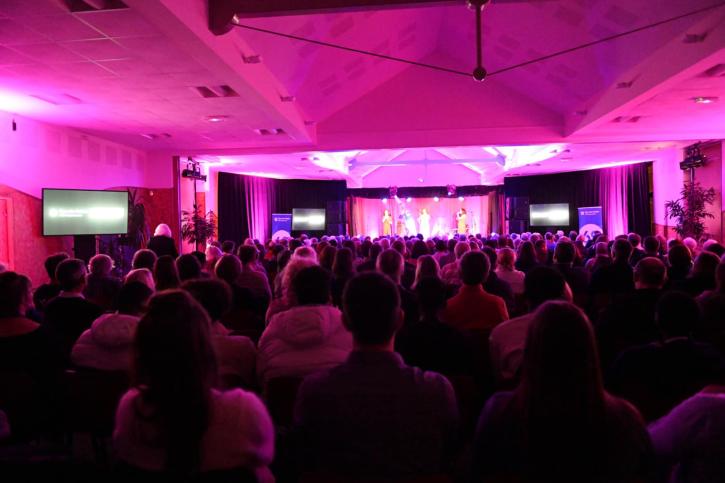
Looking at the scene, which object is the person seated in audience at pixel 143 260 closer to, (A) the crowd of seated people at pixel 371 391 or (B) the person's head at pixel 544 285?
(A) the crowd of seated people at pixel 371 391

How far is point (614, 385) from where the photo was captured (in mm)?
2314

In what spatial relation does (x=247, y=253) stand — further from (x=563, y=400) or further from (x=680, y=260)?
(x=563, y=400)

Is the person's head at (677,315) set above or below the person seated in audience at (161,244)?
below

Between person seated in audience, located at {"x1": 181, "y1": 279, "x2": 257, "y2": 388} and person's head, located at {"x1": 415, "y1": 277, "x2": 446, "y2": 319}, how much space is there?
37.2 inches

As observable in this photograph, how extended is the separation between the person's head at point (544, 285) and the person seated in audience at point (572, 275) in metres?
2.58

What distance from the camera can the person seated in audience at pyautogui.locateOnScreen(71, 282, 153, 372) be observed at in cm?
284

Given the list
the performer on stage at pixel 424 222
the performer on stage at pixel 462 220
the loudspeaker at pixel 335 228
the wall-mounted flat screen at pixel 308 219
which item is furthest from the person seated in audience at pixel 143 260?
the performer on stage at pixel 424 222

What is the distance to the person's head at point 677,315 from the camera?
7.45 ft

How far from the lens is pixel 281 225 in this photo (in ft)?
62.8

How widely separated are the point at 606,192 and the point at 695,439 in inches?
707

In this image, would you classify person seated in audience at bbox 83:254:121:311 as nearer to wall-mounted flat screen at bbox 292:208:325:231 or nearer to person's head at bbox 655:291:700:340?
person's head at bbox 655:291:700:340

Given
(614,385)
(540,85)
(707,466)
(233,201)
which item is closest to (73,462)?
(707,466)

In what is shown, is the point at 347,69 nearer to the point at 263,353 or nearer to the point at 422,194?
the point at 263,353

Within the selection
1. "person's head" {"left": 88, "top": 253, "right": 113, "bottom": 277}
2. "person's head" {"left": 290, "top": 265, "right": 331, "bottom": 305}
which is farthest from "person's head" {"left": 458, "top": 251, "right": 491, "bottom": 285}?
"person's head" {"left": 88, "top": 253, "right": 113, "bottom": 277}
